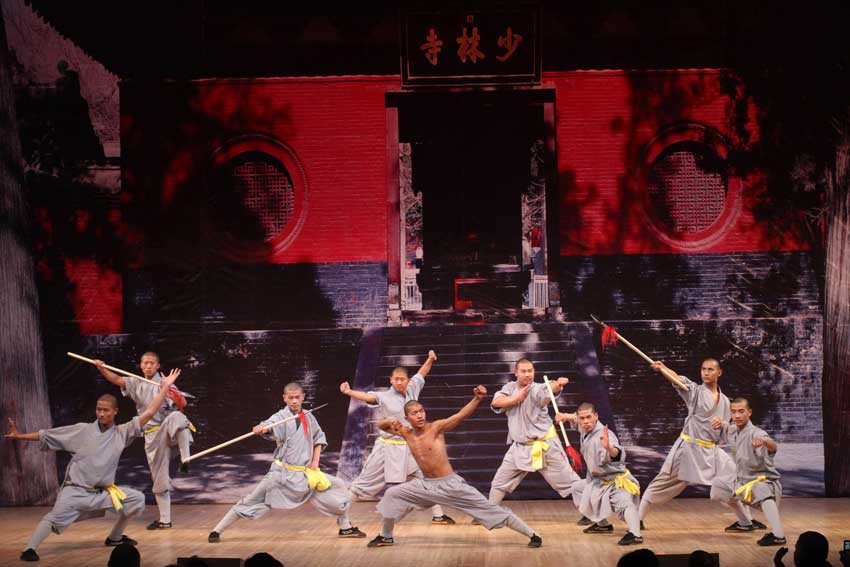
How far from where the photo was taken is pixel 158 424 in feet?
23.5

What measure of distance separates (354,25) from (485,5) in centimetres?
107

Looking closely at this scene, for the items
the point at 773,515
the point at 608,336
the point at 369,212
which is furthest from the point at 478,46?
the point at 773,515

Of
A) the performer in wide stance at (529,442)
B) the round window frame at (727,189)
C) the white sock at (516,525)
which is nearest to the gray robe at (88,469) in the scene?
the white sock at (516,525)

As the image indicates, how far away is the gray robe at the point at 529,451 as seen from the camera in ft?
22.5

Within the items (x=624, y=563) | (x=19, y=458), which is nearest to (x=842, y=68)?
(x=624, y=563)

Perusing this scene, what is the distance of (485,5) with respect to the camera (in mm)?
8094

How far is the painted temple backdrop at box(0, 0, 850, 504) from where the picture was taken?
8086 millimetres

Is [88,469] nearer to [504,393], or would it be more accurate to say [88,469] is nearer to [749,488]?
[504,393]

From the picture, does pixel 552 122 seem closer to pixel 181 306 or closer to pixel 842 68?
pixel 842 68

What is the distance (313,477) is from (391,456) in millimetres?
810

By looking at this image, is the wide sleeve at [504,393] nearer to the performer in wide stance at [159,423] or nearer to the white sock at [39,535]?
the performer in wide stance at [159,423]

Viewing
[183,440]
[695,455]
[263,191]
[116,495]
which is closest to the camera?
[116,495]

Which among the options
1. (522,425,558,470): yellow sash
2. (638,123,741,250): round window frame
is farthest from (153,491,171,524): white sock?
(638,123,741,250): round window frame

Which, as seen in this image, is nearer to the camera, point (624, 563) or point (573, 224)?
point (624, 563)
